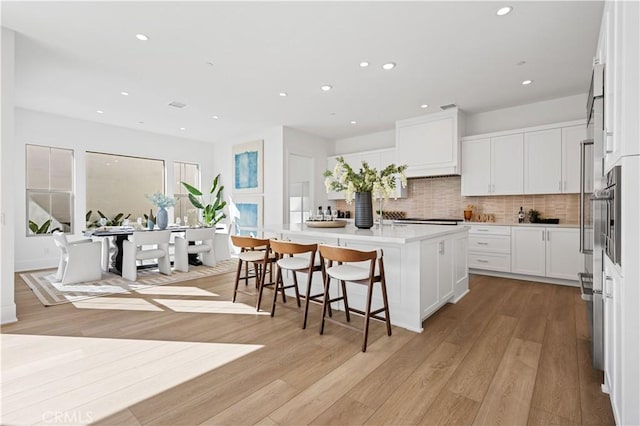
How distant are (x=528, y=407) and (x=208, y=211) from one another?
6.95 m

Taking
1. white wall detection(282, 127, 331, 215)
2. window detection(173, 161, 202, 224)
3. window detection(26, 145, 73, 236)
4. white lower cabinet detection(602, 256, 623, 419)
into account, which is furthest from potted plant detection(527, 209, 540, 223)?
window detection(26, 145, 73, 236)

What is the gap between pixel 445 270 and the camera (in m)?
3.39

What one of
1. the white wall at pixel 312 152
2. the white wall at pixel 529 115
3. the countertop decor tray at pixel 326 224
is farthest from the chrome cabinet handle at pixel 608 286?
the white wall at pixel 312 152

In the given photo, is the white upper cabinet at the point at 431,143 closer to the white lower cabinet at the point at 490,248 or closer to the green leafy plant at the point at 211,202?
the white lower cabinet at the point at 490,248

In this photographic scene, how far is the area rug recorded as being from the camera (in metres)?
3.93

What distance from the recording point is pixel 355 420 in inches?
65.7

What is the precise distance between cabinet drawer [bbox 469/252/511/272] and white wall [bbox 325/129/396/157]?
2.97 m

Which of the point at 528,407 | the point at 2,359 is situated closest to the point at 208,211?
the point at 2,359

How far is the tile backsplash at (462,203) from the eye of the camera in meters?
4.86

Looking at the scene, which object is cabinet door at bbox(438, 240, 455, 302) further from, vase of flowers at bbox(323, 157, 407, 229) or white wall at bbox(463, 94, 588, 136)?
white wall at bbox(463, 94, 588, 136)

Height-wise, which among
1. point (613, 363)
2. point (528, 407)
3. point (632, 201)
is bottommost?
point (528, 407)

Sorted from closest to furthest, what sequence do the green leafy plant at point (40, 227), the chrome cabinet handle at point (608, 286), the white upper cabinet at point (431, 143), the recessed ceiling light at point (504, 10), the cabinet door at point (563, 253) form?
the chrome cabinet handle at point (608, 286) → the recessed ceiling light at point (504, 10) → the cabinet door at point (563, 253) → the white upper cabinet at point (431, 143) → the green leafy plant at point (40, 227)

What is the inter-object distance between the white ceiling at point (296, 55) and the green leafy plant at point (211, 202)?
235cm

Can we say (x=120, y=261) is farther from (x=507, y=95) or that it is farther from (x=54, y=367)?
(x=507, y=95)
